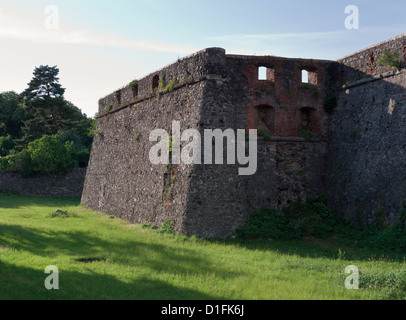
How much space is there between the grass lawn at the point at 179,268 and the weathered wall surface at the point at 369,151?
2.38 meters

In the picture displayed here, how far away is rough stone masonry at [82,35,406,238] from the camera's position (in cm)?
1309

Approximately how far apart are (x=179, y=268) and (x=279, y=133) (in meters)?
7.76

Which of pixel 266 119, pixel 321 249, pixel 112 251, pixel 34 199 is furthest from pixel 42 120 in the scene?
pixel 321 249

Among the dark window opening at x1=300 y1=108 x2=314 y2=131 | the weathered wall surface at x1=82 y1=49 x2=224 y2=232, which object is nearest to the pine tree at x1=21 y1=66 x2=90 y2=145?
the weathered wall surface at x1=82 y1=49 x2=224 y2=232

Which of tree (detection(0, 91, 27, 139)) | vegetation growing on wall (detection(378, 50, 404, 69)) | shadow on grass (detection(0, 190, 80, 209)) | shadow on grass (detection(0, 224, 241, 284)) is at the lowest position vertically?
shadow on grass (detection(0, 224, 241, 284))

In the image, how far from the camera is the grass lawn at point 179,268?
752 cm

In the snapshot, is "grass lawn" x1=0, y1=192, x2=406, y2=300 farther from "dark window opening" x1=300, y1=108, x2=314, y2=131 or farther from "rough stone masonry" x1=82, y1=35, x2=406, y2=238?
"dark window opening" x1=300, y1=108, x2=314, y2=131

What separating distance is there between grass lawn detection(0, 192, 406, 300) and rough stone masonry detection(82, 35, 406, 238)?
1.46m

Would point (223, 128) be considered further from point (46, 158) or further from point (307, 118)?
point (46, 158)

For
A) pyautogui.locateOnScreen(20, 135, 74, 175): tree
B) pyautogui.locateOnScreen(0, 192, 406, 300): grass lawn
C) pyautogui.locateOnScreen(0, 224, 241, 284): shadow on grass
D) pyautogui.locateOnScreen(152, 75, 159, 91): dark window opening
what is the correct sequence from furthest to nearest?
pyautogui.locateOnScreen(20, 135, 74, 175): tree → pyautogui.locateOnScreen(152, 75, 159, 91): dark window opening → pyautogui.locateOnScreen(0, 224, 241, 284): shadow on grass → pyautogui.locateOnScreen(0, 192, 406, 300): grass lawn
